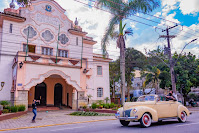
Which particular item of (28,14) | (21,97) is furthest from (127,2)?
(21,97)

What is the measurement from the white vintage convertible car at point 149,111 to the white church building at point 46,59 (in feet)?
39.3

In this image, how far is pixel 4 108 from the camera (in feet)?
56.3

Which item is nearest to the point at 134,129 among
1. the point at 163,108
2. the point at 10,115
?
the point at 163,108

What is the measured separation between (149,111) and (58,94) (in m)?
18.6

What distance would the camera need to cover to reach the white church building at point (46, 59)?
19.1 m

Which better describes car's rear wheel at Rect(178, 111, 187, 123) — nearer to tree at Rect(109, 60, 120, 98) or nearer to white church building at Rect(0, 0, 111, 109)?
white church building at Rect(0, 0, 111, 109)

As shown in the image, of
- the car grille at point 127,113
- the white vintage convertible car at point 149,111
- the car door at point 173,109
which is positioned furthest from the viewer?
the car door at point 173,109

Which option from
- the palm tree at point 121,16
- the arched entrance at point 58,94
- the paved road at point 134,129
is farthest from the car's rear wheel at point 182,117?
the arched entrance at point 58,94

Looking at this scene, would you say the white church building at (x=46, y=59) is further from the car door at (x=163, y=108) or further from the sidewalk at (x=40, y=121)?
the car door at (x=163, y=108)

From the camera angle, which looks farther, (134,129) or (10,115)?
(10,115)

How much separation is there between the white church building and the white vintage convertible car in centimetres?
1198

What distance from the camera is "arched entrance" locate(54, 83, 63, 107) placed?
2570cm

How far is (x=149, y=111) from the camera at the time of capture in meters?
9.30

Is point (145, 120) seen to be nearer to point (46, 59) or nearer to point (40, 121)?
point (40, 121)
